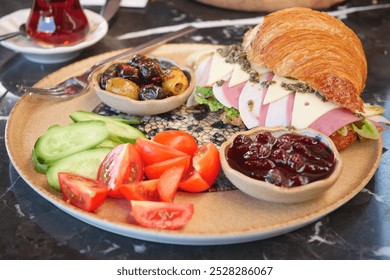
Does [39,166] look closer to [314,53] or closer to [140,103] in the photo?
[140,103]

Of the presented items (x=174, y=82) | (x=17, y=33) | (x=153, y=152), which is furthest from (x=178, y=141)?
(x=17, y=33)

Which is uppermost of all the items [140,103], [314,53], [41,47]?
[314,53]

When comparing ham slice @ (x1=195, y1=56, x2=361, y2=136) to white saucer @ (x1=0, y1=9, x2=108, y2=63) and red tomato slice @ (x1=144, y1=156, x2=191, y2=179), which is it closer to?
red tomato slice @ (x1=144, y1=156, x2=191, y2=179)

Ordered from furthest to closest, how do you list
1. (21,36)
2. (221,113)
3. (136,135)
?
(21,36), (221,113), (136,135)
